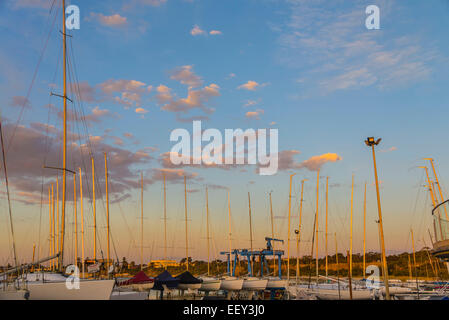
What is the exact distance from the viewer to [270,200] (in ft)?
239

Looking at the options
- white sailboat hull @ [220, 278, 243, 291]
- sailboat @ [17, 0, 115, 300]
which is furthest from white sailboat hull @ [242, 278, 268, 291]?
sailboat @ [17, 0, 115, 300]

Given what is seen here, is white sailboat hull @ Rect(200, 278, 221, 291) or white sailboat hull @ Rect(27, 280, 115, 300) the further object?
white sailboat hull @ Rect(200, 278, 221, 291)

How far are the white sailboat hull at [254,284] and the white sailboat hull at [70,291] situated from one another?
28007mm

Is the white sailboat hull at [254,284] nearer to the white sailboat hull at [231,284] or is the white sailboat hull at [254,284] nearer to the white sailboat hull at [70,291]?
the white sailboat hull at [231,284]

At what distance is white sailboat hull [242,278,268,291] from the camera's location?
2197 inches

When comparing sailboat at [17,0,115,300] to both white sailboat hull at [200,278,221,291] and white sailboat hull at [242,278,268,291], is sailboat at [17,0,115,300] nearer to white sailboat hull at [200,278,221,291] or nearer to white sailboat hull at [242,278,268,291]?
white sailboat hull at [200,278,221,291]

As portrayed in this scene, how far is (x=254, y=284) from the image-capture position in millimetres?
56094

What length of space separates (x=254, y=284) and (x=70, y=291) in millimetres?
31471

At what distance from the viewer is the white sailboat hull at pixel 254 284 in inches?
2197

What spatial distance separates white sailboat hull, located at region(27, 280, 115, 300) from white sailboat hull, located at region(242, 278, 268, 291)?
28.0 m

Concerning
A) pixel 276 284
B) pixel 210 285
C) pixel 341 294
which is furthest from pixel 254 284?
pixel 341 294

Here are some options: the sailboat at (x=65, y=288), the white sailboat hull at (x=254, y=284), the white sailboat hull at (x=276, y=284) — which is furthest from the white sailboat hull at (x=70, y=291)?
the white sailboat hull at (x=276, y=284)
